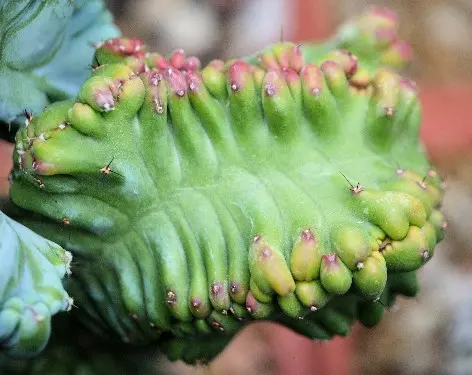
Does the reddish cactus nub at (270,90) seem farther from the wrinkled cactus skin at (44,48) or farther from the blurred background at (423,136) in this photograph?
the blurred background at (423,136)

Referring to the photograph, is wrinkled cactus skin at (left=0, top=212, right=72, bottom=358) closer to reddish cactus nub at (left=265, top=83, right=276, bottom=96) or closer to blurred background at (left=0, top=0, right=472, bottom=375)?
reddish cactus nub at (left=265, top=83, right=276, bottom=96)

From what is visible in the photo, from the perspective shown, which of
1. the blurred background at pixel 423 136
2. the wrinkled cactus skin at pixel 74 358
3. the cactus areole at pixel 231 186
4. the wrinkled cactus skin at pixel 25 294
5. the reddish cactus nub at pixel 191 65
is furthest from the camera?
the blurred background at pixel 423 136

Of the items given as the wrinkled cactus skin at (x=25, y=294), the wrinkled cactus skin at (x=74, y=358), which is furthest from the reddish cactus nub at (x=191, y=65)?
the wrinkled cactus skin at (x=74, y=358)

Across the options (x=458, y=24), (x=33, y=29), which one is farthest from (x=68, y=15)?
(x=458, y=24)

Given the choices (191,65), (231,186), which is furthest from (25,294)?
(191,65)

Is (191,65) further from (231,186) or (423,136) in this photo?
(423,136)

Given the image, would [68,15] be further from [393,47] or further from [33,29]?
[393,47]
